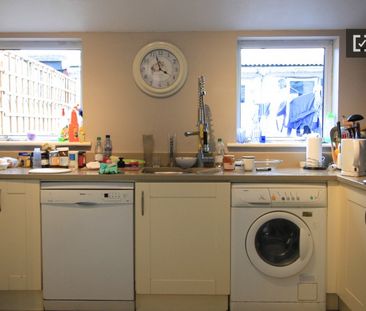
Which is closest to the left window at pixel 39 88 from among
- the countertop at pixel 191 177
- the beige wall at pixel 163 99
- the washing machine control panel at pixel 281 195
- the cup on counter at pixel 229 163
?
the beige wall at pixel 163 99

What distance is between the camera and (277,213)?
8.17 ft

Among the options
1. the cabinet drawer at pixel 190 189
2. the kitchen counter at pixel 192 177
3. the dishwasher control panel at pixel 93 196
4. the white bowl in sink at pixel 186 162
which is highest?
the white bowl in sink at pixel 186 162

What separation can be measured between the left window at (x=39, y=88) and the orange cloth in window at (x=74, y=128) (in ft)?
0.11

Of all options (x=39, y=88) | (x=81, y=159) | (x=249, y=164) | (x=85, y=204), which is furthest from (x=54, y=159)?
(x=249, y=164)

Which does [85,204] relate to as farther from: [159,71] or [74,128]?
[159,71]

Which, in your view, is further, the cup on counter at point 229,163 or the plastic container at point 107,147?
the plastic container at point 107,147

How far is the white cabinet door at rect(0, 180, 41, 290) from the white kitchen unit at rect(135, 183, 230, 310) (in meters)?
0.63

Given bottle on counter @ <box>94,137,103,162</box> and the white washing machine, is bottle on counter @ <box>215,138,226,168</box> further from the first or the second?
bottle on counter @ <box>94,137,103,162</box>

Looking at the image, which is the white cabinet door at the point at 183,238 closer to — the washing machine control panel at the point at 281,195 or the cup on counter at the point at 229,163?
the washing machine control panel at the point at 281,195

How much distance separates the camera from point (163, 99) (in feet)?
10.4

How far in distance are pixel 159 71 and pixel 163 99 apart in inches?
8.4

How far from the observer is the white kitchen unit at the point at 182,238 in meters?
2.52

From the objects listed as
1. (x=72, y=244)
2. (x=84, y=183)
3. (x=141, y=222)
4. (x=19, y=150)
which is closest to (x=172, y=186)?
(x=141, y=222)

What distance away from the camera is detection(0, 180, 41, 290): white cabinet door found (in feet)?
8.38
